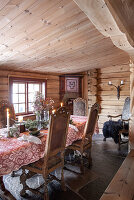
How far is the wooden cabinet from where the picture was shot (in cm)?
570

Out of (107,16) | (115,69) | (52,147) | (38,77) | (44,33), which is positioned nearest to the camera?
(107,16)

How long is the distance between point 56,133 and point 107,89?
396 cm

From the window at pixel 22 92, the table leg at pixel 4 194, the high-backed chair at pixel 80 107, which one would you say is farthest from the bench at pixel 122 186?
the window at pixel 22 92

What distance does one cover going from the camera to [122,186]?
1599 millimetres

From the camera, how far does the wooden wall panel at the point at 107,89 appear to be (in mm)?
5242

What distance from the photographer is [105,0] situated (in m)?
1.17

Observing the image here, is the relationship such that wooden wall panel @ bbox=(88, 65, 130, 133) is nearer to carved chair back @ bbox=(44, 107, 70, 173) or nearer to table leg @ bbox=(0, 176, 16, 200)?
carved chair back @ bbox=(44, 107, 70, 173)

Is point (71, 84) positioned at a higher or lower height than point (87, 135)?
higher

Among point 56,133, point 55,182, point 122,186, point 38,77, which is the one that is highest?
point 38,77

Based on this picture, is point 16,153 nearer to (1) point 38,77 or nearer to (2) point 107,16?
(2) point 107,16

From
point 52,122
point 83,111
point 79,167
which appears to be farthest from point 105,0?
point 83,111

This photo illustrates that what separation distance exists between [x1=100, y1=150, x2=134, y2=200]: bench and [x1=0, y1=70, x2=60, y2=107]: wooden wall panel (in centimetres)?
322

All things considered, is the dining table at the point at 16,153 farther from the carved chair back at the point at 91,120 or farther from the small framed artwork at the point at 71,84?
the small framed artwork at the point at 71,84

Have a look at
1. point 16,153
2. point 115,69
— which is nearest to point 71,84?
point 115,69
